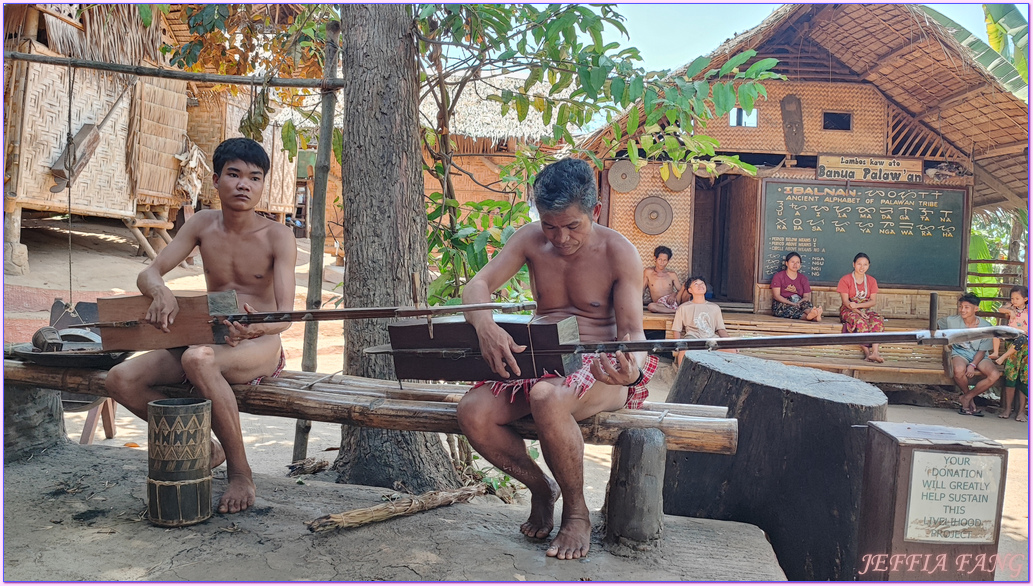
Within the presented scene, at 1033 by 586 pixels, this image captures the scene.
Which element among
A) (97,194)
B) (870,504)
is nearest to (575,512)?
(870,504)

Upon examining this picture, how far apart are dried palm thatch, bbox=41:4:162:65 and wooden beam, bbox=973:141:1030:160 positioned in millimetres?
9864

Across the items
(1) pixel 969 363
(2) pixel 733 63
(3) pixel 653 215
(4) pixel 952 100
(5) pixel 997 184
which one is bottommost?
(1) pixel 969 363

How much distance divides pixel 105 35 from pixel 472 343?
8197mm

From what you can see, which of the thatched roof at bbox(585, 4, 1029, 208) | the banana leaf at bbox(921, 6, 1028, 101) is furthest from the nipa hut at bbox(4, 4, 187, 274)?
the banana leaf at bbox(921, 6, 1028, 101)

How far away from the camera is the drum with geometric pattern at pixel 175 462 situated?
115 inches

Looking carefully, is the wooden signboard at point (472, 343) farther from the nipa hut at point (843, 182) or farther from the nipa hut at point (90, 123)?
the nipa hut at point (90, 123)

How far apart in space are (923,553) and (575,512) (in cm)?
125

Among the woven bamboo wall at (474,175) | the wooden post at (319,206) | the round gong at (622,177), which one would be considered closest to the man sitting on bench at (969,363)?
the round gong at (622,177)

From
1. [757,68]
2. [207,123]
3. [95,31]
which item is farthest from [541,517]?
[207,123]

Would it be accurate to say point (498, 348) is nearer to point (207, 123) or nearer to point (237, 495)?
point (237, 495)

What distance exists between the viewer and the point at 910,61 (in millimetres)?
8453

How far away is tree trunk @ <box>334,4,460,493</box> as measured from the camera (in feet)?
12.7

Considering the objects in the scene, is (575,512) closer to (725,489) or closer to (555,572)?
(555,572)

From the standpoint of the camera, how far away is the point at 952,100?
8.45 meters
